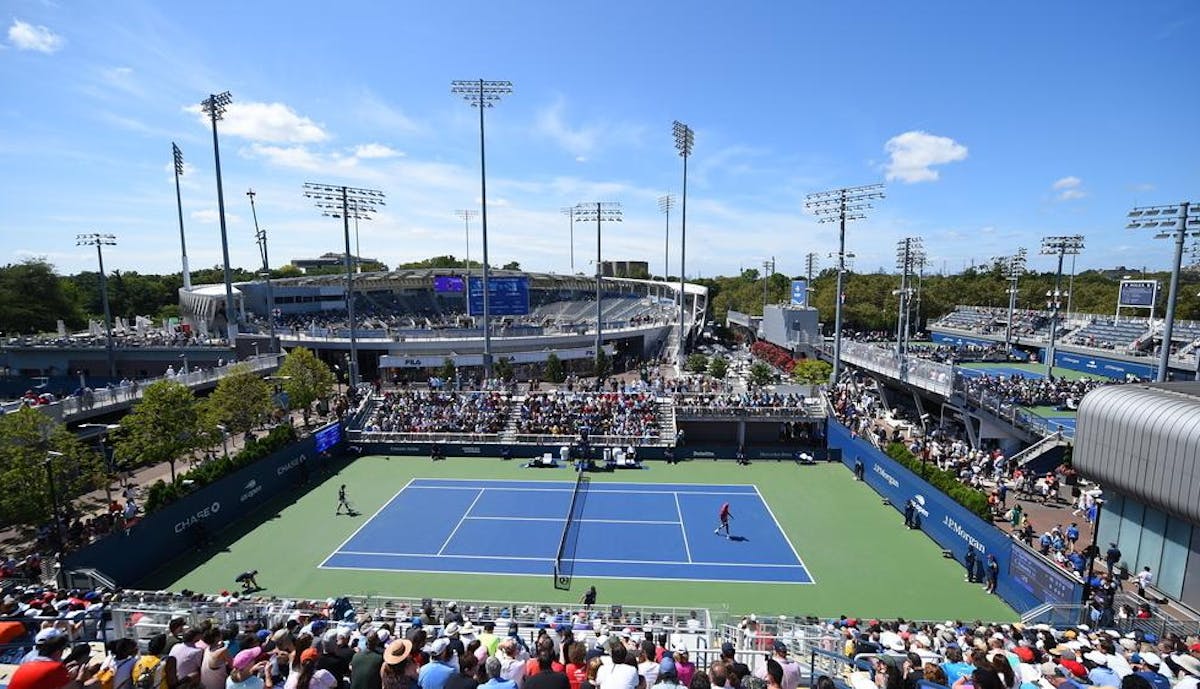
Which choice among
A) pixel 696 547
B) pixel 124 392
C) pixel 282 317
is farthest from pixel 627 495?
pixel 282 317

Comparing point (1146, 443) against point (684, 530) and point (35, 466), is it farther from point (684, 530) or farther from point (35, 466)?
point (35, 466)

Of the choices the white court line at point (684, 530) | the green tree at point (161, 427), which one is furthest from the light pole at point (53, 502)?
the white court line at point (684, 530)

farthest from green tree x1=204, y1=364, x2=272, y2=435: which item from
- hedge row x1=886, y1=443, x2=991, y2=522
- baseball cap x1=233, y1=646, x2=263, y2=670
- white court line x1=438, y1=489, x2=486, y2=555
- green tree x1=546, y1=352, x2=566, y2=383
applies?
hedge row x1=886, y1=443, x2=991, y2=522

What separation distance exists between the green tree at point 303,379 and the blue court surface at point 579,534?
370 inches

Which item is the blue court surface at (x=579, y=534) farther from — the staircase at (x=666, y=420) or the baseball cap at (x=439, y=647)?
the baseball cap at (x=439, y=647)

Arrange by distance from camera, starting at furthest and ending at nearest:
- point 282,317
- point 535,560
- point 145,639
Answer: point 282,317 < point 535,560 < point 145,639

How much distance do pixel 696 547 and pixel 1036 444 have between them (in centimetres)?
1536

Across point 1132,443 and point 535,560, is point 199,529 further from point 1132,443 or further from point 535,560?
point 1132,443

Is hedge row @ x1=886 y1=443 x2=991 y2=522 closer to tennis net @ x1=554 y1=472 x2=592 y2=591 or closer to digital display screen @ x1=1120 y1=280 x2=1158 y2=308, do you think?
tennis net @ x1=554 y1=472 x2=592 y2=591

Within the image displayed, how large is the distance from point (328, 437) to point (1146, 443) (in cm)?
2959

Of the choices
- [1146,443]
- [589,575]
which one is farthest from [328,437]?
[1146,443]

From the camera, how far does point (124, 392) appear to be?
1057 inches

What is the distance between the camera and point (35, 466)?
16375 mm

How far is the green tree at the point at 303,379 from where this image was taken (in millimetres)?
30469
